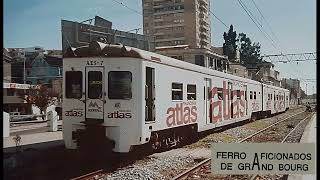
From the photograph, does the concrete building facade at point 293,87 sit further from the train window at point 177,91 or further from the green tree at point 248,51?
the train window at point 177,91

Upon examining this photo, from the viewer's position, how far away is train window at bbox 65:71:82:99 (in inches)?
181

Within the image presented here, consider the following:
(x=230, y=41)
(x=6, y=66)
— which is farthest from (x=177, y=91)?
(x=6, y=66)

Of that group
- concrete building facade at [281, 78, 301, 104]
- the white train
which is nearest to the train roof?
the white train

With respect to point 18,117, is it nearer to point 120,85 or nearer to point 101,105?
point 101,105

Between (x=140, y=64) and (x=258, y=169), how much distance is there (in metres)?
1.71

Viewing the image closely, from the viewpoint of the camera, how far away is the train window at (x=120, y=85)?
4580mm

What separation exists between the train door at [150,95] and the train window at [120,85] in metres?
0.23

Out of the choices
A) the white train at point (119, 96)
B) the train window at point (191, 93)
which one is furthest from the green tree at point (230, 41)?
the train window at point (191, 93)

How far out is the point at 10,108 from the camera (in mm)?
4207

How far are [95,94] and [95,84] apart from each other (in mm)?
115

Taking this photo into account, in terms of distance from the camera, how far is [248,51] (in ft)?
16.0

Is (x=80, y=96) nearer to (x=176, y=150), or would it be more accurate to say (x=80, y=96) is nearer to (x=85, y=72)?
(x=85, y=72)

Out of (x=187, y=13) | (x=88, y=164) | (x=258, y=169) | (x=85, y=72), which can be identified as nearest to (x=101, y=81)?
(x=85, y=72)

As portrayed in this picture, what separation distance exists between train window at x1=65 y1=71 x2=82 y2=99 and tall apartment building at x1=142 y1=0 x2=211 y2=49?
921mm
